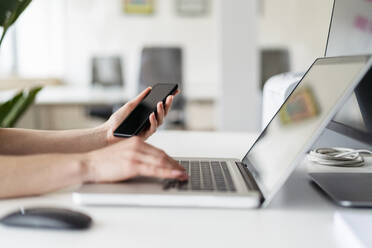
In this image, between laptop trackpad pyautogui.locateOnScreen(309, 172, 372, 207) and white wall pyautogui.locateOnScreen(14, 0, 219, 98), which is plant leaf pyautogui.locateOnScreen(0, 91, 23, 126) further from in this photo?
white wall pyautogui.locateOnScreen(14, 0, 219, 98)

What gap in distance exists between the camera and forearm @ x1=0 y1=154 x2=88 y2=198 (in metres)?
0.68

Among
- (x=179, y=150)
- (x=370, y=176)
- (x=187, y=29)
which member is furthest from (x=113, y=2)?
(x=370, y=176)

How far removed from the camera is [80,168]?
26.9 inches

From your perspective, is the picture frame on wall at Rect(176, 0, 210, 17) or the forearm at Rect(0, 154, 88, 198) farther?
the picture frame on wall at Rect(176, 0, 210, 17)

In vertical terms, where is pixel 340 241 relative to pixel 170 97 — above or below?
below

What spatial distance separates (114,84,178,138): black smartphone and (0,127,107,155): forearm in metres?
Answer: 0.11

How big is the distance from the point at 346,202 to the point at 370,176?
7.8 inches

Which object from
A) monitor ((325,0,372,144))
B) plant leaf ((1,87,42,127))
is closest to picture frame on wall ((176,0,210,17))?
plant leaf ((1,87,42,127))

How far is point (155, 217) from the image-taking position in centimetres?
62

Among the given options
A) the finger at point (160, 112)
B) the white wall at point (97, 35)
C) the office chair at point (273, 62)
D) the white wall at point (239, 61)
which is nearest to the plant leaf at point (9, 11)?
the finger at point (160, 112)

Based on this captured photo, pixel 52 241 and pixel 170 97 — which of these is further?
pixel 170 97

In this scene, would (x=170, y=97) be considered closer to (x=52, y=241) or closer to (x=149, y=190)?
(x=149, y=190)

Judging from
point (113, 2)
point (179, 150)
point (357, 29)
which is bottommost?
point (179, 150)

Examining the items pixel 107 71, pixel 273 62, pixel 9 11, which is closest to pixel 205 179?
pixel 9 11
